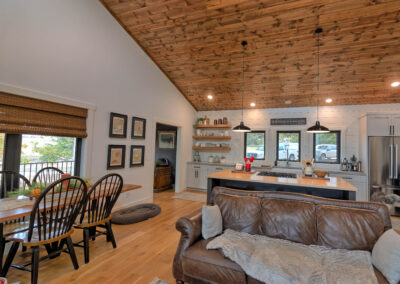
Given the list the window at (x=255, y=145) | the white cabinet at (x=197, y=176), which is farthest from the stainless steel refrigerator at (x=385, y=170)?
the white cabinet at (x=197, y=176)

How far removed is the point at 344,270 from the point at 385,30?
3.79 metres

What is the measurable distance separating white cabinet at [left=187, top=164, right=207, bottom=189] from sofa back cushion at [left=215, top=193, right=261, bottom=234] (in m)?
3.97

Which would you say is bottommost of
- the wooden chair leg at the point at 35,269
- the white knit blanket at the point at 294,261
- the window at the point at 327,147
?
the wooden chair leg at the point at 35,269

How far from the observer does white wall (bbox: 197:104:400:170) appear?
5453 mm

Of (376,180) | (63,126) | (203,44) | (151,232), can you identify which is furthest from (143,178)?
(376,180)

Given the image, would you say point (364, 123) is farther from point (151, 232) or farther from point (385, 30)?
point (151, 232)

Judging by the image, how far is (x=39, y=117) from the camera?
2973 mm

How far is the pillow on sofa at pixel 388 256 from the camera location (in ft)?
4.97

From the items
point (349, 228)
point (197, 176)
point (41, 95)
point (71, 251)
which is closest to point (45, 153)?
point (41, 95)

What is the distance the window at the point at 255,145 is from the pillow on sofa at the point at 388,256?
4659 mm

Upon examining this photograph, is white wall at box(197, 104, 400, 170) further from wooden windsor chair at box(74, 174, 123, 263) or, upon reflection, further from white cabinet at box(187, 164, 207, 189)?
wooden windsor chair at box(74, 174, 123, 263)

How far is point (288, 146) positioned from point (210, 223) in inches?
182

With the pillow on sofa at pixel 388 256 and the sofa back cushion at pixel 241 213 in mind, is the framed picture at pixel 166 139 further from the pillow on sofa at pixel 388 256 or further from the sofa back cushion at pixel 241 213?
the pillow on sofa at pixel 388 256

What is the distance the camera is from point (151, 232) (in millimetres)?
3410
